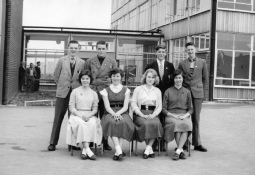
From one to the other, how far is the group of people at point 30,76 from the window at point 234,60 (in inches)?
433

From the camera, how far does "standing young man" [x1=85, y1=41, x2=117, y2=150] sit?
8.22 metres

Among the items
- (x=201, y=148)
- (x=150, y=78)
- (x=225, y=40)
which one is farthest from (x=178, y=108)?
(x=225, y=40)

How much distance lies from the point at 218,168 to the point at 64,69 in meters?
3.30

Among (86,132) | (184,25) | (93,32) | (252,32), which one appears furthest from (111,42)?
(86,132)

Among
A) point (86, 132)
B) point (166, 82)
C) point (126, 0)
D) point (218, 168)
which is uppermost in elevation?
point (126, 0)

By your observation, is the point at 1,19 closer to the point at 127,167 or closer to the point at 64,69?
the point at 64,69

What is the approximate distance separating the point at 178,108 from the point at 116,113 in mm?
1184

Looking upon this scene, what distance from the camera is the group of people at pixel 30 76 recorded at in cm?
2618

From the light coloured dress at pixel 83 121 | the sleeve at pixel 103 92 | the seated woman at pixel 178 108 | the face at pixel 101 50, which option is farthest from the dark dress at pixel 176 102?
the face at pixel 101 50

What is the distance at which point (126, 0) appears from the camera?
42938 mm

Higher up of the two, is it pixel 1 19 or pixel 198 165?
pixel 1 19

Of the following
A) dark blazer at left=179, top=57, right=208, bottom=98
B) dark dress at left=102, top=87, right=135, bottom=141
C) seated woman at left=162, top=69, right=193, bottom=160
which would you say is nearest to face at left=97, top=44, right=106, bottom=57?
dark dress at left=102, top=87, right=135, bottom=141

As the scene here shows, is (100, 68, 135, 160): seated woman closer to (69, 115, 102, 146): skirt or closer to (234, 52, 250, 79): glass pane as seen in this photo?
(69, 115, 102, 146): skirt

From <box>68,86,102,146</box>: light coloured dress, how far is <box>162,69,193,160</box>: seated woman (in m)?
1.23
